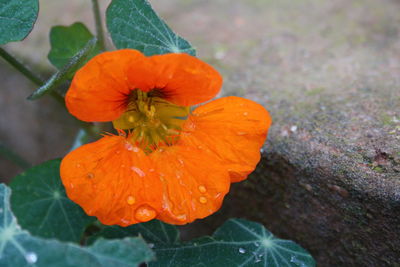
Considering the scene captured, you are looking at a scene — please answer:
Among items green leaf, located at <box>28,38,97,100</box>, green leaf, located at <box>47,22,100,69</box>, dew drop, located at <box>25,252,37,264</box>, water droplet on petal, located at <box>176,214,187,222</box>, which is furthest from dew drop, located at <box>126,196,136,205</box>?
green leaf, located at <box>47,22,100,69</box>

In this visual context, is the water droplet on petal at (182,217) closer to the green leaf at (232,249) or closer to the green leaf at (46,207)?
the green leaf at (232,249)

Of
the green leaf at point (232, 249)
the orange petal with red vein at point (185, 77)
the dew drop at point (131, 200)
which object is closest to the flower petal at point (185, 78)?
the orange petal with red vein at point (185, 77)

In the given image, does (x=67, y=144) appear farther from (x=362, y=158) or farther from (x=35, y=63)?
(x=362, y=158)

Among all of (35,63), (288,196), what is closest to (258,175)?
(288,196)

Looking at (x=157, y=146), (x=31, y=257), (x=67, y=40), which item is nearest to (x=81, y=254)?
(x=31, y=257)

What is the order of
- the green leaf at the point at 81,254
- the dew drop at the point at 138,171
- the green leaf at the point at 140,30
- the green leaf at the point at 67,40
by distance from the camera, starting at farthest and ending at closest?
the green leaf at the point at 67,40
the green leaf at the point at 140,30
the dew drop at the point at 138,171
the green leaf at the point at 81,254

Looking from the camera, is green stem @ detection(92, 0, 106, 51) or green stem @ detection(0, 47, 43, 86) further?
green stem @ detection(92, 0, 106, 51)

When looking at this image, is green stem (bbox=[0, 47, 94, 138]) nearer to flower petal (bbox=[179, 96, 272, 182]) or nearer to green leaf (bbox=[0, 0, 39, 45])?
green leaf (bbox=[0, 0, 39, 45])
